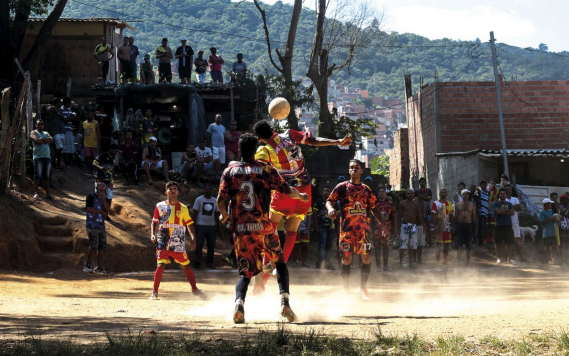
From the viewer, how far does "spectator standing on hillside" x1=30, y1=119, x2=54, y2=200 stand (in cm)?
1698

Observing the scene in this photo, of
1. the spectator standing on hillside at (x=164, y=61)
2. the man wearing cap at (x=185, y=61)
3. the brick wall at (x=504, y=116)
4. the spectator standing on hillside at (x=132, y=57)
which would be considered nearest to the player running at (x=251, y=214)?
the spectator standing on hillside at (x=164, y=61)

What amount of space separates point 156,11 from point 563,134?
81.5 meters

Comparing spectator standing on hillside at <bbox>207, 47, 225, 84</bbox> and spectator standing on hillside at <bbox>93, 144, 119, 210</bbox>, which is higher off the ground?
spectator standing on hillside at <bbox>207, 47, 225, 84</bbox>

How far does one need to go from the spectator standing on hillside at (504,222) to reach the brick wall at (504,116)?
10793 millimetres

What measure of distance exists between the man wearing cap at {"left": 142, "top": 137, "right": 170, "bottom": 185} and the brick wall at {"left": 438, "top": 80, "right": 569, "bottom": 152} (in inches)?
542

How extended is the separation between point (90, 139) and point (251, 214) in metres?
14.2

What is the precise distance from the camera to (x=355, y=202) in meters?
10.5

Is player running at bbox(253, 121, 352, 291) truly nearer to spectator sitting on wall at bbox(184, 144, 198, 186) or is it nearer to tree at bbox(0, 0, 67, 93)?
spectator sitting on wall at bbox(184, 144, 198, 186)

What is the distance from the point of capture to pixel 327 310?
8.91 m

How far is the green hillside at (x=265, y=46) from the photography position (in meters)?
103

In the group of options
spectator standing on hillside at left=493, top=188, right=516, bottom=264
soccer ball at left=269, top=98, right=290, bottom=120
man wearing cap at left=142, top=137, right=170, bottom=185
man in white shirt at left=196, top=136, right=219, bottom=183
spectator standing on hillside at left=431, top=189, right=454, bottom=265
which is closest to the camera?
soccer ball at left=269, top=98, right=290, bottom=120

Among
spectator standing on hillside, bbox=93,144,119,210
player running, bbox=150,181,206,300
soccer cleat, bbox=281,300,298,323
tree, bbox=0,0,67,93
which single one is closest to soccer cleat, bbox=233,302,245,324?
soccer cleat, bbox=281,300,298,323

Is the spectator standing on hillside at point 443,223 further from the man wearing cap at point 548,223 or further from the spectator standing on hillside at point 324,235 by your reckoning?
the spectator standing on hillside at point 324,235

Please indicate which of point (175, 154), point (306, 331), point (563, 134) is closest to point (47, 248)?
point (175, 154)
